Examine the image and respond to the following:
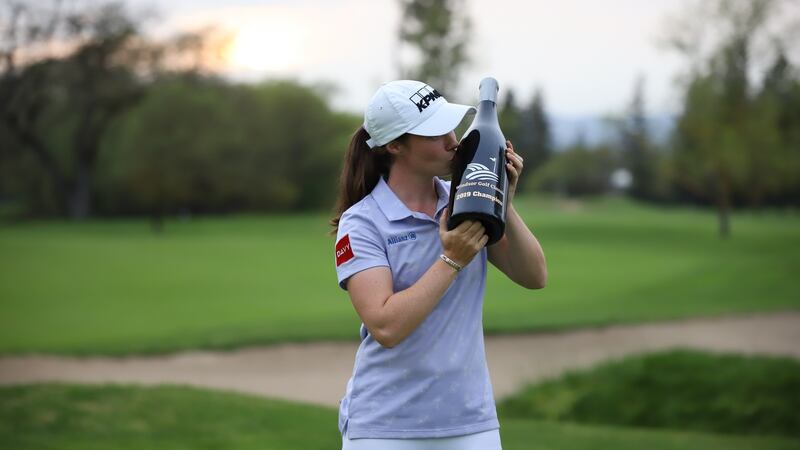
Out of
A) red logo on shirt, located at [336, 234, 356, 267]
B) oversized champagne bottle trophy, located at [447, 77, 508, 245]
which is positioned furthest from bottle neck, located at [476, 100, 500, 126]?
red logo on shirt, located at [336, 234, 356, 267]

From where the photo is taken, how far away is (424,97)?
9.00 feet

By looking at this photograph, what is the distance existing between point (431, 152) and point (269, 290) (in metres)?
18.0

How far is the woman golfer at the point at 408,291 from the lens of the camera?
2.65 metres

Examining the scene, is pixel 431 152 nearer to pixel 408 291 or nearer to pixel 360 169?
pixel 360 169

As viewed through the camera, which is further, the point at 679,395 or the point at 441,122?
the point at 679,395

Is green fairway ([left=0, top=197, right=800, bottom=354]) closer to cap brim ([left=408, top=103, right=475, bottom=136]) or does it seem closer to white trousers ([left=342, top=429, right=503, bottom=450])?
white trousers ([left=342, top=429, right=503, bottom=450])

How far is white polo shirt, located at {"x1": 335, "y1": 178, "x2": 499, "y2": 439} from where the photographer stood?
8.72 feet

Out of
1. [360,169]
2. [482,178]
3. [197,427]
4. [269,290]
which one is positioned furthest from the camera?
Result: [269,290]

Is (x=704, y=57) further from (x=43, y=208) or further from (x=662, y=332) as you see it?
(x=43, y=208)

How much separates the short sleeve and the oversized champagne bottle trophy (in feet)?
0.79

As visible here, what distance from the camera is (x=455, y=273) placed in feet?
8.30

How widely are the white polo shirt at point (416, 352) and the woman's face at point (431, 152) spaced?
13cm

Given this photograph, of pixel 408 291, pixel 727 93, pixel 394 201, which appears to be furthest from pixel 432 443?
pixel 727 93

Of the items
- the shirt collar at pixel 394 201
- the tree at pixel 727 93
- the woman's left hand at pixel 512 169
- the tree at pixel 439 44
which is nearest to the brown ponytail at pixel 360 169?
the shirt collar at pixel 394 201
